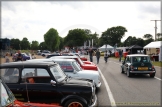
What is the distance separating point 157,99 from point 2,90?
6.50m

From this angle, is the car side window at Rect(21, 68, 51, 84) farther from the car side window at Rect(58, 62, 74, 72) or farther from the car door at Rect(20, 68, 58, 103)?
the car side window at Rect(58, 62, 74, 72)

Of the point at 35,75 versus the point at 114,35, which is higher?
the point at 114,35

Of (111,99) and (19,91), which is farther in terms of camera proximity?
(111,99)

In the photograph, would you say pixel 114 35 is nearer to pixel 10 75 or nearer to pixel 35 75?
pixel 35 75

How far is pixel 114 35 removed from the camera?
10931cm

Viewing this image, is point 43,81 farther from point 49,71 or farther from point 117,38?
point 117,38

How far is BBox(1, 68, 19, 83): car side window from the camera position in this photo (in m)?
6.64

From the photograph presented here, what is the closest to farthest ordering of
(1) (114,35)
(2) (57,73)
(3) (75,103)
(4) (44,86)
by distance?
1. (3) (75,103)
2. (4) (44,86)
3. (2) (57,73)
4. (1) (114,35)

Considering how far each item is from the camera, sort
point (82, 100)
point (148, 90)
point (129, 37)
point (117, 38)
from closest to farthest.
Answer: point (82, 100) → point (148, 90) → point (117, 38) → point (129, 37)

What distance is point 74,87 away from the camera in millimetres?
6430

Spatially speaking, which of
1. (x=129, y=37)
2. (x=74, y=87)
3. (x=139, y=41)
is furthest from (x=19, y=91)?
(x=129, y=37)

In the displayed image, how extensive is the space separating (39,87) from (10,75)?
0.91 meters

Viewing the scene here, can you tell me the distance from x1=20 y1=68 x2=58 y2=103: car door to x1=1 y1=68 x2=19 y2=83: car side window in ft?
0.70

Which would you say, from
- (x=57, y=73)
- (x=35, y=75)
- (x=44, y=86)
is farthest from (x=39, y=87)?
(x=57, y=73)
